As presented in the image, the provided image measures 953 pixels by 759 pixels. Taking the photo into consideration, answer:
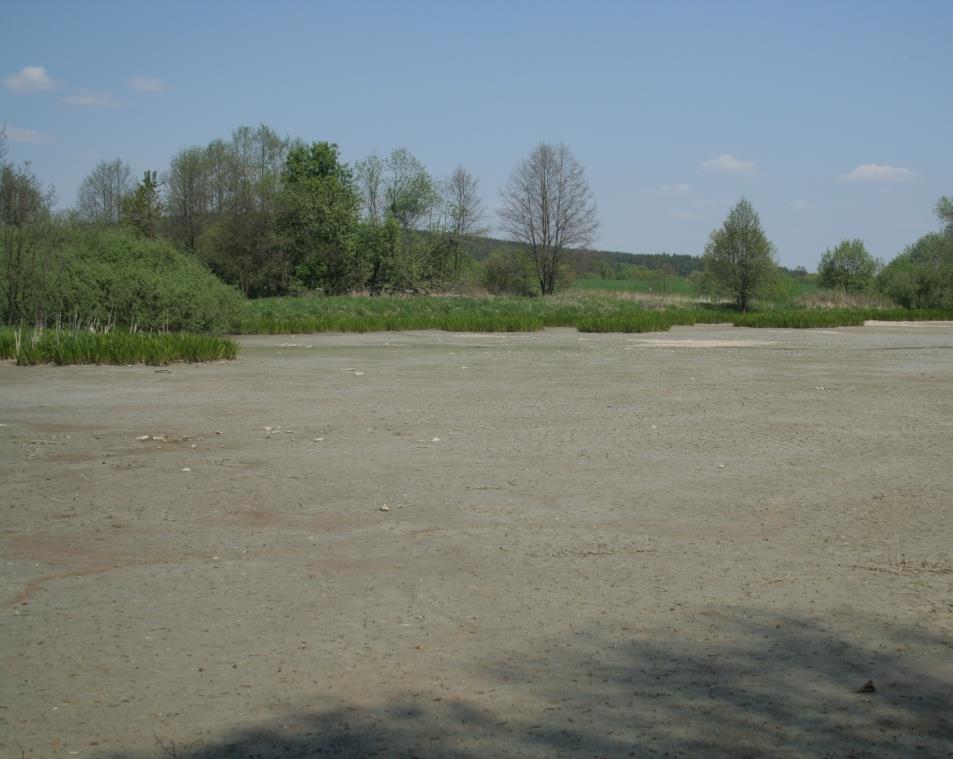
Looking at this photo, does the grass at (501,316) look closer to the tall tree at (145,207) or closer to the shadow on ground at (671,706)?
the tall tree at (145,207)

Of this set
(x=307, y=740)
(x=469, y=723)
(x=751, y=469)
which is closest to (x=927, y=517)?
(x=751, y=469)

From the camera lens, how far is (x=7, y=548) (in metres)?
6.21

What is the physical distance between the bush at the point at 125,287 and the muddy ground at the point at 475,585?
15.9 m

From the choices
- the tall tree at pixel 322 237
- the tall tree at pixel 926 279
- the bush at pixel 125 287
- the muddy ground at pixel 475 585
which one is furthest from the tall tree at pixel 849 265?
the muddy ground at pixel 475 585

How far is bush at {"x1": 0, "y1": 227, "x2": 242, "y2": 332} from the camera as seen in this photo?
26703mm

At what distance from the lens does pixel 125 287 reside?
27641 mm

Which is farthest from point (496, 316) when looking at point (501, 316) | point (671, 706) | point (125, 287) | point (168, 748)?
point (168, 748)

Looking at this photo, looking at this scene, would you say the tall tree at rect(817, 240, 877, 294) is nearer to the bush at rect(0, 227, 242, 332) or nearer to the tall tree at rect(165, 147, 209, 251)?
the tall tree at rect(165, 147, 209, 251)

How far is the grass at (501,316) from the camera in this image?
3719 centimetres

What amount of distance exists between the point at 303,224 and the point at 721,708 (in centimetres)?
6006

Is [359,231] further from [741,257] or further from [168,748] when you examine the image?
[168,748]

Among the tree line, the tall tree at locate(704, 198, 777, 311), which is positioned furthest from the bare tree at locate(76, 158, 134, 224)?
the tall tree at locate(704, 198, 777, 311)

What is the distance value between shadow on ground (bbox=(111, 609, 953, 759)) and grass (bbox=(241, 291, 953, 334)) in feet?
99.7

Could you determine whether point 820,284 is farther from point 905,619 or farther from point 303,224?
point 905,619
